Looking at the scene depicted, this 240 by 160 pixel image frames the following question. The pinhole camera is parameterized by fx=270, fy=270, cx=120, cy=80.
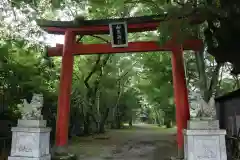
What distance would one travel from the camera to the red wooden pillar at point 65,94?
9.88 metres

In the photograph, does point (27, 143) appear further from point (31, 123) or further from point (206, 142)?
point (206, 142)

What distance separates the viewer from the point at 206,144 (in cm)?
732

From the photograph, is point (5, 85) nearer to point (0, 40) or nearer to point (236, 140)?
point (0, 40)

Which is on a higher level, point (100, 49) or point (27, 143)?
point (100, 49)

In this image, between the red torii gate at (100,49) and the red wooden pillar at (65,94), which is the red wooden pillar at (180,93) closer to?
the red torii gate at (100,49)

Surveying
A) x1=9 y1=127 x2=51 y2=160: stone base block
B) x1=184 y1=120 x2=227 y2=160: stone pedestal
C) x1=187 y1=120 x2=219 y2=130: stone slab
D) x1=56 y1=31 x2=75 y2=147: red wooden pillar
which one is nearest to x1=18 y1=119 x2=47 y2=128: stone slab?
x1=9 y1=127 x2=51 y2=160: stone base block

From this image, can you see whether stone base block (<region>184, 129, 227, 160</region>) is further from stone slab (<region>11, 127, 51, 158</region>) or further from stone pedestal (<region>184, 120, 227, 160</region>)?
stone slab (<region>11, 127, 51, 158</region>)

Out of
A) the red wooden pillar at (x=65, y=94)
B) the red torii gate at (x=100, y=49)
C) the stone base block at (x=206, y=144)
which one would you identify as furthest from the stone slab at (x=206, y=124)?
the red wooden pillar at (x=65, y=94)

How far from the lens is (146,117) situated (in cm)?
5653

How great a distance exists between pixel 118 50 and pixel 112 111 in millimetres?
16334

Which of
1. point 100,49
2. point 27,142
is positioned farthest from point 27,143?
point 100,49

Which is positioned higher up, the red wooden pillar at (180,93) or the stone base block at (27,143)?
the red wooden pillar at (180,93)

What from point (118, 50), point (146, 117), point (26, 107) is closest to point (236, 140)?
point (118, 50)

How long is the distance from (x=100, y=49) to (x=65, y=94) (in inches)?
85.8
